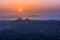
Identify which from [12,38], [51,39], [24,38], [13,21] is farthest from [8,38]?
[13,21]

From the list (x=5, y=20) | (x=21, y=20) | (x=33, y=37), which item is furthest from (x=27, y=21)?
(x=33, y=37)

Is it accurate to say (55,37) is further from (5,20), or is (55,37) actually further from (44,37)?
(5,20)

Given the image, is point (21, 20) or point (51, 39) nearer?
point (51, 39)

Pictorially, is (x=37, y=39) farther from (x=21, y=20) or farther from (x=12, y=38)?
(x=21, y=20)

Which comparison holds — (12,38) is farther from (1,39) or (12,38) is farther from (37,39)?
(37,39)

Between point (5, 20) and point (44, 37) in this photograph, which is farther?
point (5, 20)

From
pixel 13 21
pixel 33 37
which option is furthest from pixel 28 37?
pixel 13 21

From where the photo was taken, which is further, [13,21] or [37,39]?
[13,21]
